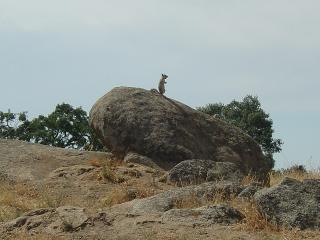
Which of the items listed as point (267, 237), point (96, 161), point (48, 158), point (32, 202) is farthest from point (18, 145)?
point (267, 237)

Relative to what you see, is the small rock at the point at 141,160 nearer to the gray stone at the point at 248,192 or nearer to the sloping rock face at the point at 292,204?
the gray stone at the point at 248,192

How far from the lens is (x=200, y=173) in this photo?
14516 millimetres

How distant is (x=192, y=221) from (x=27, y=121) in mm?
36347

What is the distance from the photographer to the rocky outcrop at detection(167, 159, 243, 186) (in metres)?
14.4

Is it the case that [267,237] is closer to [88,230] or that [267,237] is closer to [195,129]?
[88,230]

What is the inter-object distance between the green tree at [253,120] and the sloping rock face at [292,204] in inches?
1288

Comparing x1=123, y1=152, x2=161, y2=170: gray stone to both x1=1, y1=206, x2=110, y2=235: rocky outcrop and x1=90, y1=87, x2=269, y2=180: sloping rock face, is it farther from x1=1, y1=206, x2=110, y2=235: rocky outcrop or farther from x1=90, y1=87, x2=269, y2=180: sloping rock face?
x1=1, y1=206, x2=110, y2=235: rocky outcrop

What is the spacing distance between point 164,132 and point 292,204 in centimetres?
922

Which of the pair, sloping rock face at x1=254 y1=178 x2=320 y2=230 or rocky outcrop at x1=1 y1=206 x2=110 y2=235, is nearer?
sloping rock face at x1=254 y1=178 x2=320 y2=230

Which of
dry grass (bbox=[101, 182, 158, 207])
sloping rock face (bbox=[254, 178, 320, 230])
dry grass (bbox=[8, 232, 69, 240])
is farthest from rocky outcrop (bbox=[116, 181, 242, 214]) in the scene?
dry grass (bbox=[101, 182, 158, 207])

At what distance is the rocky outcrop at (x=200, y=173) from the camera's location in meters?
14.4

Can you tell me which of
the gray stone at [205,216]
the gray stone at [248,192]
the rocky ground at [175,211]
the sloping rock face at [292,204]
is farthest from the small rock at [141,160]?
the sloping rock face at [292,204]

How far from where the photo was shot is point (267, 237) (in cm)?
796

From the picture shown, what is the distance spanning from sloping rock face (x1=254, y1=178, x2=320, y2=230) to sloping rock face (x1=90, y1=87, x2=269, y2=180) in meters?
8.55
